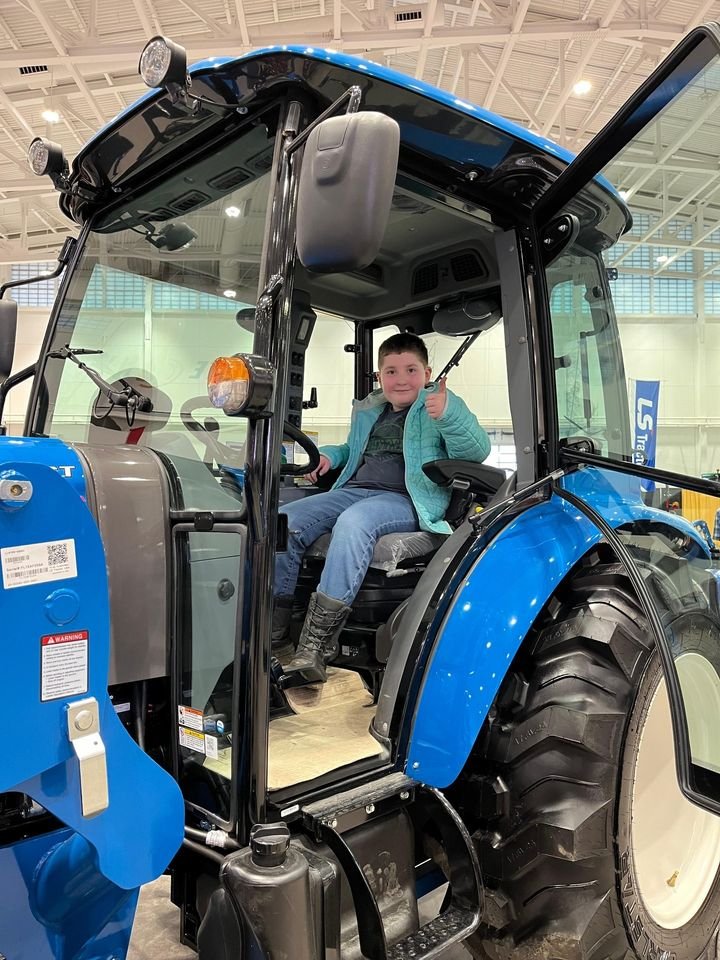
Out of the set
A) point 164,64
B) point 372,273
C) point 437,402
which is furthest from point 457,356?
point 164,64

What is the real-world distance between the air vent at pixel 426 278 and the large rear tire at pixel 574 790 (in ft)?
4.47

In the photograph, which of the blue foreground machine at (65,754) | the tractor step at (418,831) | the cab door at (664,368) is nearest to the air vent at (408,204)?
the cab door at (664,368)

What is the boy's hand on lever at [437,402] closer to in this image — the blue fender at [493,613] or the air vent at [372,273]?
the blue fender at [493,613]

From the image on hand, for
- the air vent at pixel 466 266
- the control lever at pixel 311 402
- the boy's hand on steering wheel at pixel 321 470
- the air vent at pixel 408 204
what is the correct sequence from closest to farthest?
the air vent at pixel 408 204 → the air vent at pixel 466 266 → the boy's hand on steering wheel at pixel 321 470 → the control lever at pixel 311 402

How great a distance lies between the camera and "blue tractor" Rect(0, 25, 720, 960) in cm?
135

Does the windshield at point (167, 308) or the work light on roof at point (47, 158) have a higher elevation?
the work light on roof at point (47, 158)

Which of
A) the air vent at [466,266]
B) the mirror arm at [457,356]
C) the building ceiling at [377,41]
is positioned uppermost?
the building ceiling at [377,41]

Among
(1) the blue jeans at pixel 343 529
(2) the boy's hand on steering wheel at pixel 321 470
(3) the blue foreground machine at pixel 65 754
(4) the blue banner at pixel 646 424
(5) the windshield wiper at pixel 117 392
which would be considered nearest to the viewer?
(3) the blue foreground machine at pixel 65 754

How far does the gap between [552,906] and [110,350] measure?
1830 millimetres

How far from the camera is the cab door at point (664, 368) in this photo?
164cm

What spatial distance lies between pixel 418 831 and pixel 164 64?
6.05 feet

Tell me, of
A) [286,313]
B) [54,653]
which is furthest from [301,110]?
[54,653]

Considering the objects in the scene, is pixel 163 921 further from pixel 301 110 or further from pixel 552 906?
pixel 301 110

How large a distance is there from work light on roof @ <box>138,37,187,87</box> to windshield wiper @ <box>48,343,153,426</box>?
0.75 meters
